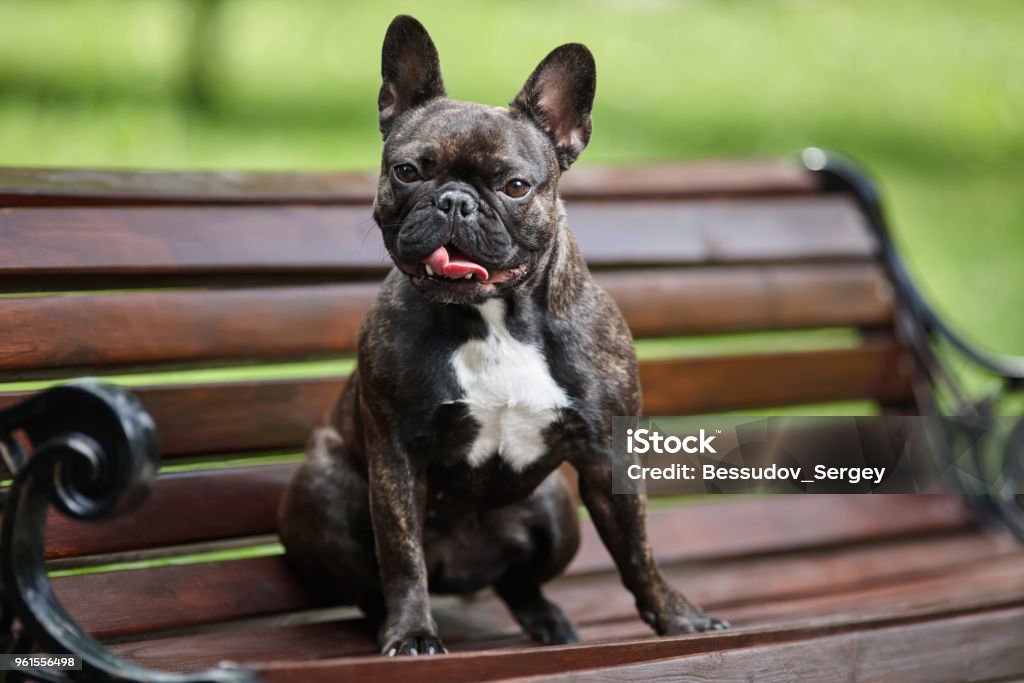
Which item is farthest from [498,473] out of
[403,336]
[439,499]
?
[403,336]

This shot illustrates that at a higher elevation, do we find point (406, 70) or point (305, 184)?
point (406, 70)

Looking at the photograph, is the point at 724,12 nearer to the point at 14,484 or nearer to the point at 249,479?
the point at 249,479

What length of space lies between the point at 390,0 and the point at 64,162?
2187 mm

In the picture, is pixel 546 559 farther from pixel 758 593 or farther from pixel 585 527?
pixel 758 593

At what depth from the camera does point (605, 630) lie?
3111mm

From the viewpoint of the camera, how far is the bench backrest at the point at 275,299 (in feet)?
9.97

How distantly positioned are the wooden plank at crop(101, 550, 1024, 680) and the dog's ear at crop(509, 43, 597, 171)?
103cm

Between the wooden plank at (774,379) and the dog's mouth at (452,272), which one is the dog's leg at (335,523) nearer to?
the dog's mouth at (452,272)

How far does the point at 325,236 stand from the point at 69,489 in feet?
5.03

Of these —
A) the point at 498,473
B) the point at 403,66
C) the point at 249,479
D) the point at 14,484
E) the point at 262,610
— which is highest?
the point at 403,66

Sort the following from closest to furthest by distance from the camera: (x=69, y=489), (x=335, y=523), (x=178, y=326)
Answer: (x=69, y=489)
(x=335, y=523)
(x=178, y=326)

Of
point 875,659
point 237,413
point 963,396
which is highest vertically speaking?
point 237,413

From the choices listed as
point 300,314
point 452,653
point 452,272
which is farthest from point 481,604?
point 452,272

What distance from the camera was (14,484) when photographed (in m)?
2.14
